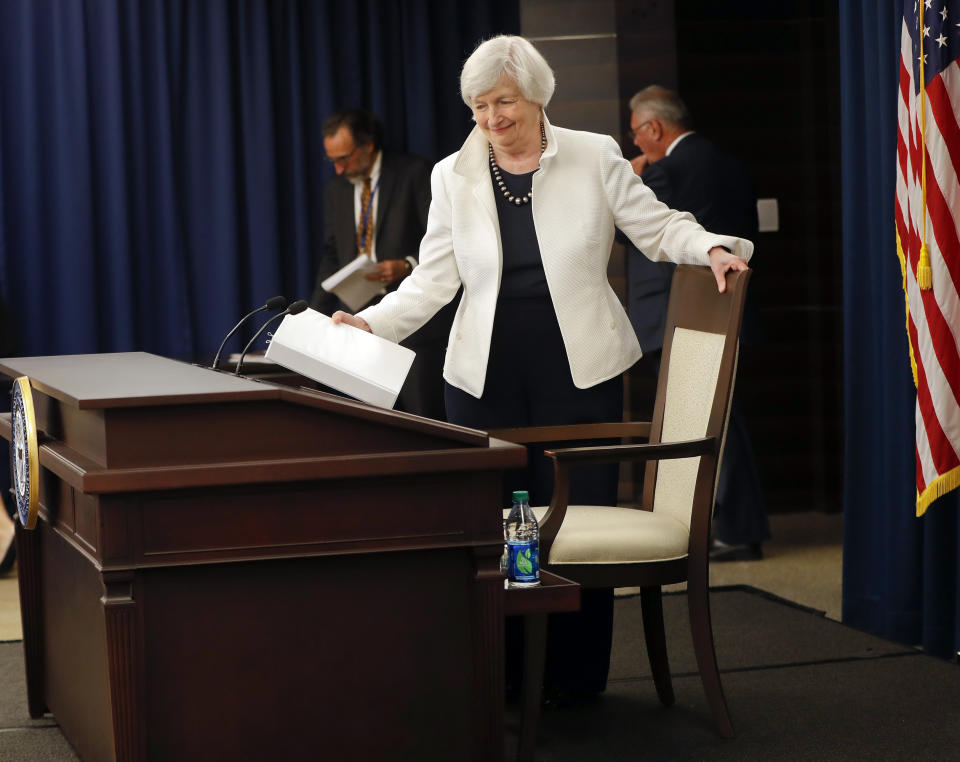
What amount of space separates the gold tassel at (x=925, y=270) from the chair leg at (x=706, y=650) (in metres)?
1.09

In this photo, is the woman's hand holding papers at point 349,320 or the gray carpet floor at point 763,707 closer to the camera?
the woman's hand holding papers at point 349,320

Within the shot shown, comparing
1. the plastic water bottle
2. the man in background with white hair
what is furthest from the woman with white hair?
the man in background with white hair

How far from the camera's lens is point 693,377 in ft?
10.6

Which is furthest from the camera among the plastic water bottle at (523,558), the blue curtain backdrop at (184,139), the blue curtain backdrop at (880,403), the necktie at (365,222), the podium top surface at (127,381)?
the necktie at (365,222)

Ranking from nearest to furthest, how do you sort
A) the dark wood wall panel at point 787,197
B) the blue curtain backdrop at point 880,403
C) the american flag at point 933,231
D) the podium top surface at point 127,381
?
the podium top surface at point 127,381 < the american flag at point 933,231 < the blue curtain backdrop at point 880,403 < the dark wood wall panel at point 787,197

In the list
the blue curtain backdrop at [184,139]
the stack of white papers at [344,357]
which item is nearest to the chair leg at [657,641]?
the stack of white papers at [344,357]

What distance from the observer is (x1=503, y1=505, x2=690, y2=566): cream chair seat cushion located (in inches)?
115

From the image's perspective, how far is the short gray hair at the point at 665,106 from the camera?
17.3 ft

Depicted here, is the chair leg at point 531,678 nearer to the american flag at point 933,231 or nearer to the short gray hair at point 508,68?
the short gray hair at point 508,68

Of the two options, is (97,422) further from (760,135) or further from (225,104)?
(760,135)

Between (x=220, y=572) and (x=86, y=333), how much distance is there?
3.85 m

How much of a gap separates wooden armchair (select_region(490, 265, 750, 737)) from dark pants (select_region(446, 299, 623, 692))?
0.09m

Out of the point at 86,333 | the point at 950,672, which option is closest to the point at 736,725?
the point at 950,672

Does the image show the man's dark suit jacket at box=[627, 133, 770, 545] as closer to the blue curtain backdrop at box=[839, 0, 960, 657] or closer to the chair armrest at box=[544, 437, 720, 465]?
the blue curtain backdrop at box=[839, 0, 960, 657]
